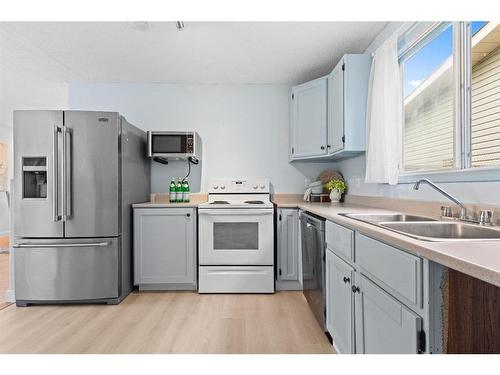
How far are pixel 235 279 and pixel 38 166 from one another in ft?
6.54

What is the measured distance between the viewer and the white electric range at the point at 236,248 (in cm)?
306

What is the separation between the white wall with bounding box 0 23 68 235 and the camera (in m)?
2.96

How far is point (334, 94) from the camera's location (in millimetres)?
2910

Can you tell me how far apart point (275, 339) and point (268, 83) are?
107 inches

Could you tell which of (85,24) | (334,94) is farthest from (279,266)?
(85,24)

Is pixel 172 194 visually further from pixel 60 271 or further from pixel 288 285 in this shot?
pixel 288 285

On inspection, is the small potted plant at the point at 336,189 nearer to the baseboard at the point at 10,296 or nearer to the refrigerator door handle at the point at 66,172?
the refrigerator door handle at the point at 66,172

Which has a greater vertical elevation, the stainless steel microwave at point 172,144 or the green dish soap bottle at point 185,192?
the stainless steel microwave at point 172,144

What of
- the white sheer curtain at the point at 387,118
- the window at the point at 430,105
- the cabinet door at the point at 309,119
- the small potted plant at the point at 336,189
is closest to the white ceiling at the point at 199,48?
the cabinet door at the point at 309,119

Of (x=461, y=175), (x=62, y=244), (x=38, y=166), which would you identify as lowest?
(x=62, y=244)

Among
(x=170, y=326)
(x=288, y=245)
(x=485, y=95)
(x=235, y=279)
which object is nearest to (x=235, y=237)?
(x=235, y=279)

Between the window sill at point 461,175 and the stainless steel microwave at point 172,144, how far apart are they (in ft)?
6.66

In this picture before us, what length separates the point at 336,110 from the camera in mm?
2857
